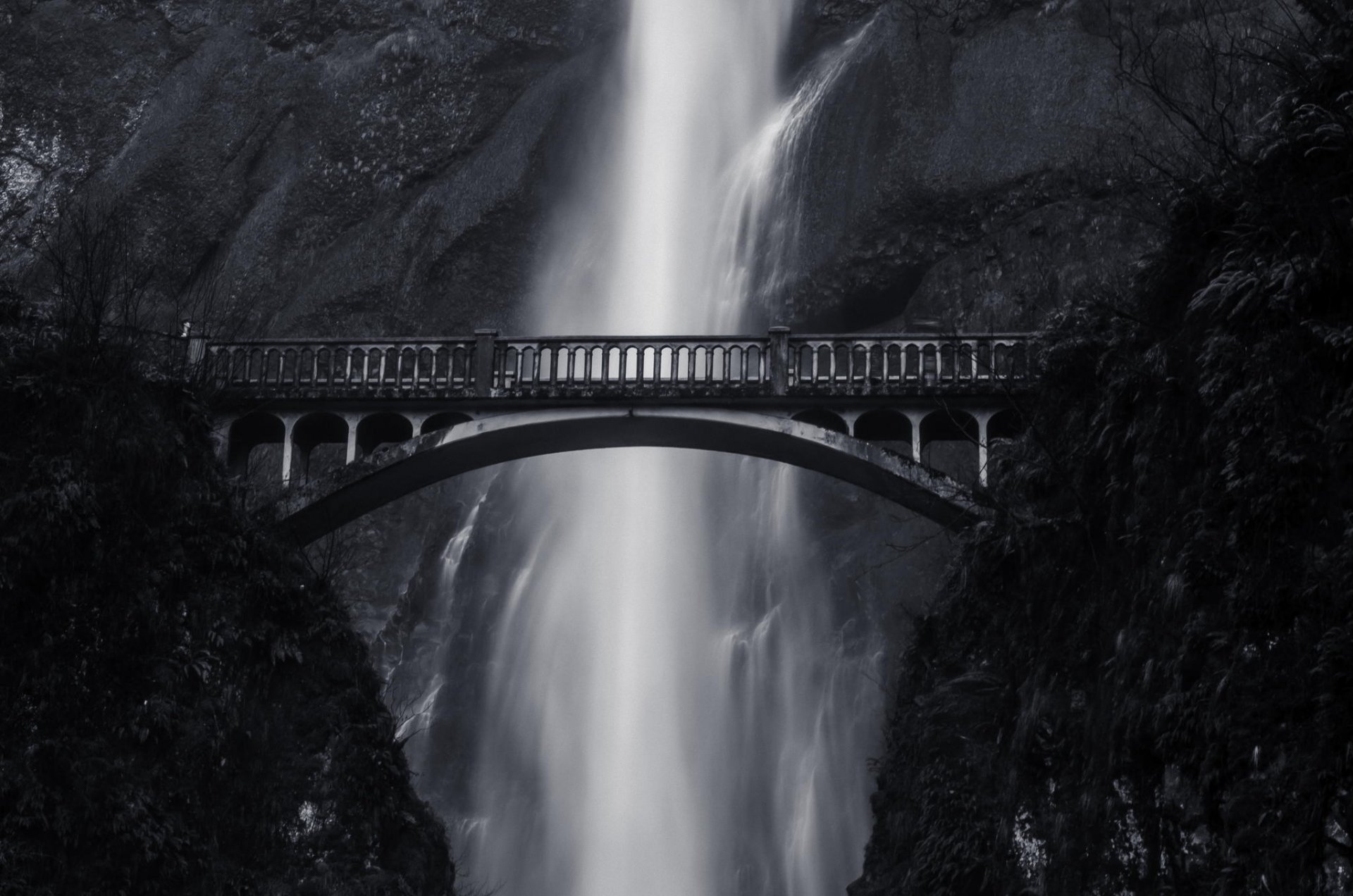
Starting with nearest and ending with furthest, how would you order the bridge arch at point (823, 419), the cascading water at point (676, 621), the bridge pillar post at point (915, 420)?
1. the bridge pillar post at point (915, 420)
2. the bridge arch at point (823, 419)
3. the cascading water at point (676, 621)

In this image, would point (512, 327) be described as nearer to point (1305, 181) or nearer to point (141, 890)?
point (141, 890)

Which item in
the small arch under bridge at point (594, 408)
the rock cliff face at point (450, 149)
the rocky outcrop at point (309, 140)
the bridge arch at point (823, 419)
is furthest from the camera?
the rocky outcrop at point (309, 140)

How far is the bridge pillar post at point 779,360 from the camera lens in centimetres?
2834

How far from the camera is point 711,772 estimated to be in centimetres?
3606

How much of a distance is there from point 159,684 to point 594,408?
9.21 m

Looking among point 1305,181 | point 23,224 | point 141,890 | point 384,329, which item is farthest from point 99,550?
point 23,224

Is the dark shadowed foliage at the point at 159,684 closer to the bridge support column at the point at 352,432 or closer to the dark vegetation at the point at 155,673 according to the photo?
the dark vegetation at the point at 155,673

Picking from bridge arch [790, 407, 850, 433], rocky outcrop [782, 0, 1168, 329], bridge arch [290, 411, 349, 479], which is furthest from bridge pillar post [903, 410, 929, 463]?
rocky outcrop [782, 0, 1168, 329]

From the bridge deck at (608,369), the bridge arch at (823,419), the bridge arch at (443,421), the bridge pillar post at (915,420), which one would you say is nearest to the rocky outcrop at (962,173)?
the bridge arch at (823,419)

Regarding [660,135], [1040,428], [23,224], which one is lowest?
[1040,428]

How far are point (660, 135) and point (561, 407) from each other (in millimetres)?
24319

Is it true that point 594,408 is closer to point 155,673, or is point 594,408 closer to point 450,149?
point 155,673

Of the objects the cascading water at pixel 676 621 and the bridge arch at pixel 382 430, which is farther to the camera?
the cascading water at pixel 676 621

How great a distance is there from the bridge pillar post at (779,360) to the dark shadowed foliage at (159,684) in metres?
8.87
